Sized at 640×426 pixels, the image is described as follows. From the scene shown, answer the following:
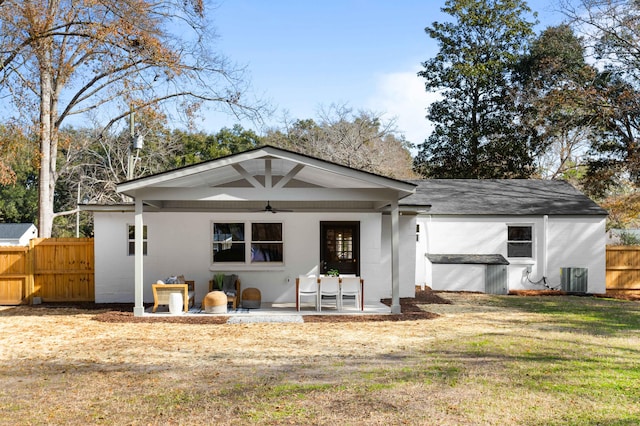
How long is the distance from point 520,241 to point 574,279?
194 centimetres

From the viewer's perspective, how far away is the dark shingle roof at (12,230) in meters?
38.5

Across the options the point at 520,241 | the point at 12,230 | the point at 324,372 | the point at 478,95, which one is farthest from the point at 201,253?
the point at 12,230

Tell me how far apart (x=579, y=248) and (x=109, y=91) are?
53.7ft

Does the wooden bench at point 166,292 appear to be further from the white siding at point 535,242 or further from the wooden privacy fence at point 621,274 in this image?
the wooden privacy fence at point 621,274

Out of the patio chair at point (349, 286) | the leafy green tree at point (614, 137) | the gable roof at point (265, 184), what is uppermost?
the leafy green tree at point (614, 137)

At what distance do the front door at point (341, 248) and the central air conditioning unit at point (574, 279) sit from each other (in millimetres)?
7123

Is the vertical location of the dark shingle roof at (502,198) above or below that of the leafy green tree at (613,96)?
below

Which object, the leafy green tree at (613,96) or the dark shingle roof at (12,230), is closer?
the leafy green tree at (613,96)

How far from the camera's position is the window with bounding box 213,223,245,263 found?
573 inches

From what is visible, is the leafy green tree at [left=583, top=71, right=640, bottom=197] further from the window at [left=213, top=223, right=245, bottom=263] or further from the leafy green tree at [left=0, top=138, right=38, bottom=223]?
the leafy green tree at [left=0, top=138, right=38, bottom=223]

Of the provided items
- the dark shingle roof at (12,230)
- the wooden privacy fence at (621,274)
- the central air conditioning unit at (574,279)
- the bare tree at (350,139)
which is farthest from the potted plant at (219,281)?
the dark shingle roof at (12,230)

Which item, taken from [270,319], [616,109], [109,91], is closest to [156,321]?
[270,319]

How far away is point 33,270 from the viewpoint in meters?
14.8

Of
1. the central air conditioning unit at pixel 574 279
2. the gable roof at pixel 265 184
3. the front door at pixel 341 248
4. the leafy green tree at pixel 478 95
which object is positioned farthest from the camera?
the leafy green tree at pixel 478 95
